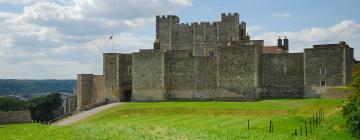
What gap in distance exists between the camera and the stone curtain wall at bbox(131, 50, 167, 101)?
63.5 metres

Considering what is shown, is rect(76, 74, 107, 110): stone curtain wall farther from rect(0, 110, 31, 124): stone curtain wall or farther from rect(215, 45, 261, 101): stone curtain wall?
rect(215, 45, 261, 101): stone curtain wall

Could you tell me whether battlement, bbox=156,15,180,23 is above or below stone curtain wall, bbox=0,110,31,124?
above

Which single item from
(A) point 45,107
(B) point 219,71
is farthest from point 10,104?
(B) point 219,71

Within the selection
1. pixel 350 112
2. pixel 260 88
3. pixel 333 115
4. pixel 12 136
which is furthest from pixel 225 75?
pixel 12 136

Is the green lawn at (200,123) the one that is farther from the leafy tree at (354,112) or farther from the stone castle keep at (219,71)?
the stone castle keep at (219,71)

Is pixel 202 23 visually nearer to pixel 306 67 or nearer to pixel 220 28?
pixel 220 28

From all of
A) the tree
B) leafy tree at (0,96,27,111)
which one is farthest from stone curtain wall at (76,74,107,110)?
leafy tree at (0,96,27,111)

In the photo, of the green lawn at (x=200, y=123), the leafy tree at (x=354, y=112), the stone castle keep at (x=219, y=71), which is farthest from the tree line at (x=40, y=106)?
the leafy tree at (x=354, y=112)

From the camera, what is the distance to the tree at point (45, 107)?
98.3 meters

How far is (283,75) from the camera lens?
5931cm

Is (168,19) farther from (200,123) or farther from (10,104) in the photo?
(10,104)

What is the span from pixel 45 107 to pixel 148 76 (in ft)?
152

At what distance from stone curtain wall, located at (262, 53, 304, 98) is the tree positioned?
158ft

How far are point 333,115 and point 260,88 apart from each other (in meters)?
17.6
